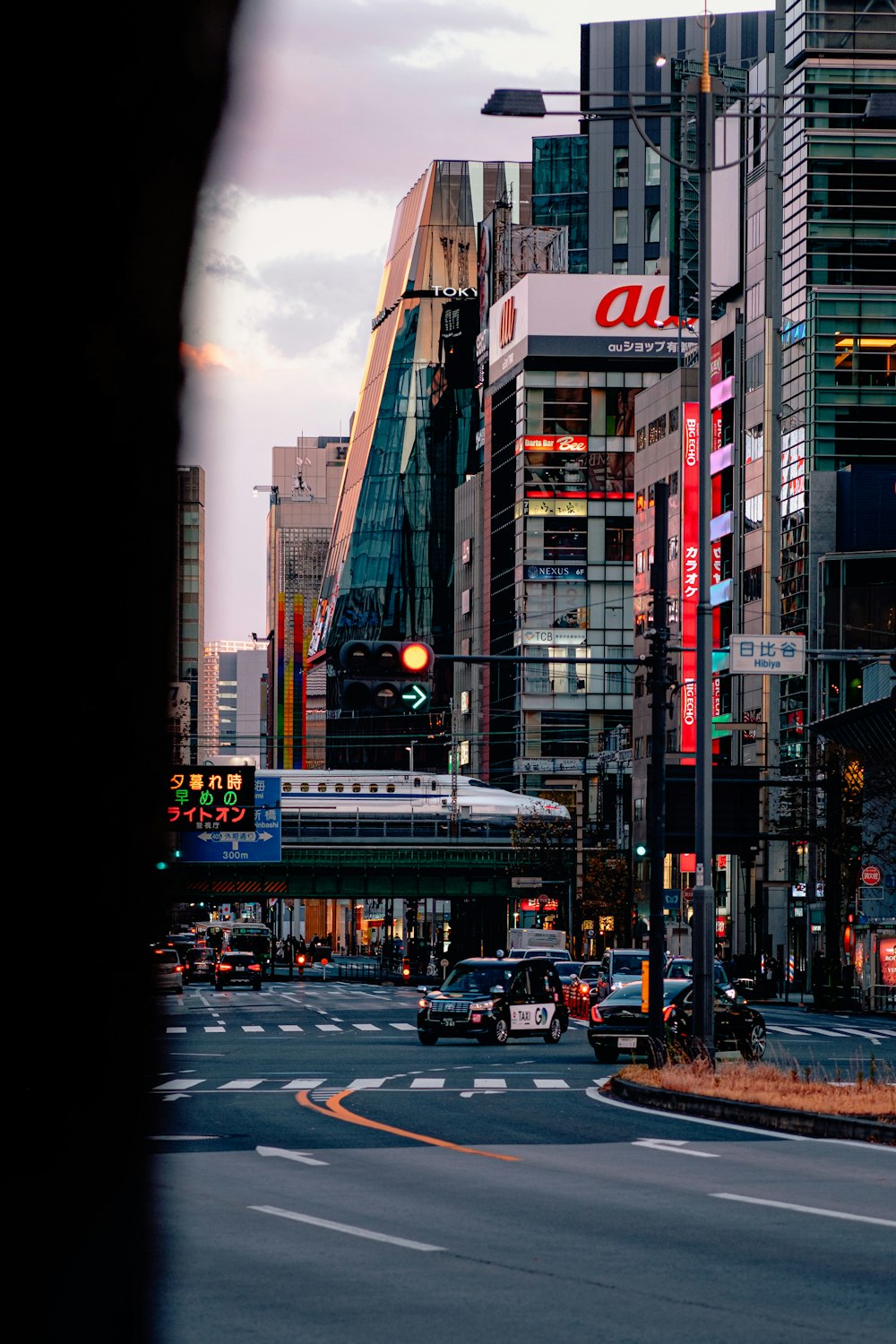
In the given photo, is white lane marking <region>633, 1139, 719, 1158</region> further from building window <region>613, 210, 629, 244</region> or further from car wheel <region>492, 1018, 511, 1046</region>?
building window <region>613, 210, 629, 244</region>

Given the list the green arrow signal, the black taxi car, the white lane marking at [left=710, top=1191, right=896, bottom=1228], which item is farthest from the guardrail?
the white lane marking at [left=710, top=1191, right=896, bottom=1228]

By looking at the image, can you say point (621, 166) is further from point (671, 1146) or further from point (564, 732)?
point (671, 1146)

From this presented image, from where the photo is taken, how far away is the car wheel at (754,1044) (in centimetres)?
3709

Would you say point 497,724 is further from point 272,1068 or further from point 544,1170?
point 544,1170

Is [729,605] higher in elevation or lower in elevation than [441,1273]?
higher

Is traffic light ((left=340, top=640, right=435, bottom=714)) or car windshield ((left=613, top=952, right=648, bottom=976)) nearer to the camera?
traffic light ((left=340, top=640, right=435, bottom=714))

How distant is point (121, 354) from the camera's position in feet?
9.87

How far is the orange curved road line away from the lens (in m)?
20.5

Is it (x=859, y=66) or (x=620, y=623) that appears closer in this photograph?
(x=859, y=66)

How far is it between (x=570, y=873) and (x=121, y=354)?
93184 mm

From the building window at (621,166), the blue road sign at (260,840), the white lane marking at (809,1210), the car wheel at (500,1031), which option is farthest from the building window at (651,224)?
the white lane marking at (809,1210)

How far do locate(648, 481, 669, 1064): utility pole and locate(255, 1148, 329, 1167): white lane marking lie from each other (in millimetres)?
12581

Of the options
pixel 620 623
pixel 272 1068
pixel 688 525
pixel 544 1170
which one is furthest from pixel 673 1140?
pixel 620 623

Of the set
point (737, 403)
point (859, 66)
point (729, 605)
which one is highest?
point (859, 66)
